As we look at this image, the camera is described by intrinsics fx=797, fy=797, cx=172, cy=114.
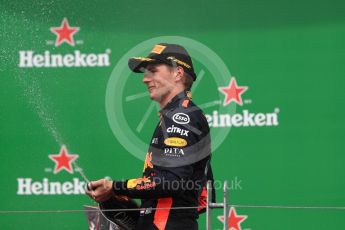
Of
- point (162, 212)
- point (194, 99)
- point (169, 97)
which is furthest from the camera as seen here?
point (194, 99)

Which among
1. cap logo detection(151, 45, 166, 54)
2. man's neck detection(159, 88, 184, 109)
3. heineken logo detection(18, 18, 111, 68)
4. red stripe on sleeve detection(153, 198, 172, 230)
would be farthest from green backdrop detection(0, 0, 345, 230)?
red stripe on sleeve detection(153, 198, 172, 230)

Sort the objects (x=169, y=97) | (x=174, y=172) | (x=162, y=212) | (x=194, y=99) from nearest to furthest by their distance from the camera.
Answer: (x=174, y=172)
(x=162, y=212)
(x=169, y=97)
(x=194, y=99)

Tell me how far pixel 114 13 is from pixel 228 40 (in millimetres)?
714

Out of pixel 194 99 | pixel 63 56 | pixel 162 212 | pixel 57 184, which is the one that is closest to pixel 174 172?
pixel 162 212

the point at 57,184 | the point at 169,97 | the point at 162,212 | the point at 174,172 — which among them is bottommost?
the point at 162,212

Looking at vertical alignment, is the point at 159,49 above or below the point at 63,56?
below

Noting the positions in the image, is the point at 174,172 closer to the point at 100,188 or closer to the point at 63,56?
the point at 100,188

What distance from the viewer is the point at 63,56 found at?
4.86 metres

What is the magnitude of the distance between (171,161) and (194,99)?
5.45 ft

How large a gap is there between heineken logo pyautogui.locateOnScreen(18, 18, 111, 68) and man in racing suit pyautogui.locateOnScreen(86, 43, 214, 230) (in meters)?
1.34

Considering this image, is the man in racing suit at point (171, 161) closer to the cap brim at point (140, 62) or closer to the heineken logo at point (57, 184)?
the cap brim at point (140, 62)

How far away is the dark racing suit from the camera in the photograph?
3174 mm

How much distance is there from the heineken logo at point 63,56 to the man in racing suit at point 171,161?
52.9 inches

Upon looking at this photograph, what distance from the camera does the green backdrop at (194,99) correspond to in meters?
4.73
